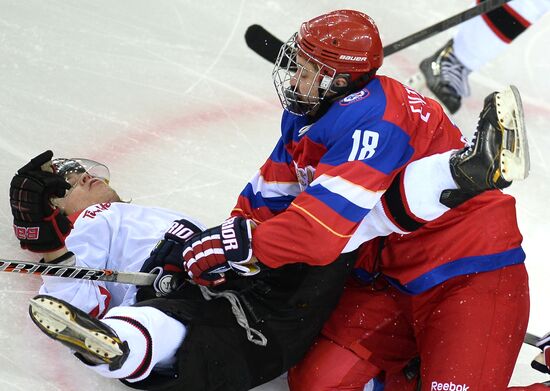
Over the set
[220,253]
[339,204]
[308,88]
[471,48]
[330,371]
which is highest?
[308,88]

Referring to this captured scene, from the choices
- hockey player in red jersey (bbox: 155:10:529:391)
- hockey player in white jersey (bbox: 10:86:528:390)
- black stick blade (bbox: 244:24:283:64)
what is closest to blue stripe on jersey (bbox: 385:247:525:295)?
hockey player in red jersey (bbox: 155:10:529:391)

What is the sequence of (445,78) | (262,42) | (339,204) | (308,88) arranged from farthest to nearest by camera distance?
1. (445,78)
2. (262,42)
3. (308,88)
4. (339,204)

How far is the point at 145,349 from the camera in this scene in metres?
2.19

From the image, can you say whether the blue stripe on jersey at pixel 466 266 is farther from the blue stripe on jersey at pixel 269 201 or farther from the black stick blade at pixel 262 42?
the black stick blade at pixel 262 42

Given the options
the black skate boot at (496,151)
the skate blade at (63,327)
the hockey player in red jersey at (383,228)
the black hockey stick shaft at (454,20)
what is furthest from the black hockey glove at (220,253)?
the black hockey stick shaft at (454,20)

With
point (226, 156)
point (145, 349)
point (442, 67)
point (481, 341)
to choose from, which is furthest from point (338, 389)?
point (442, 67)

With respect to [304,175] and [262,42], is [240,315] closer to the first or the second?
[304,175]

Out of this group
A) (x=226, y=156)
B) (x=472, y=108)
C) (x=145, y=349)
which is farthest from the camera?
(x=472, y=108)

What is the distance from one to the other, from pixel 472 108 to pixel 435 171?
6.14 ft

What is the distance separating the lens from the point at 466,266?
95.0 inches

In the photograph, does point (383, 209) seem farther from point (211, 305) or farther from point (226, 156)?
point (226, 156)

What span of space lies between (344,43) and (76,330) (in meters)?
0.92

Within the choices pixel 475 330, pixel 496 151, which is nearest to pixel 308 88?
pixel 496 151

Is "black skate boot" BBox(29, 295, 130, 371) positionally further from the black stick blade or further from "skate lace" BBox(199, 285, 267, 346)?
the black stick blade
